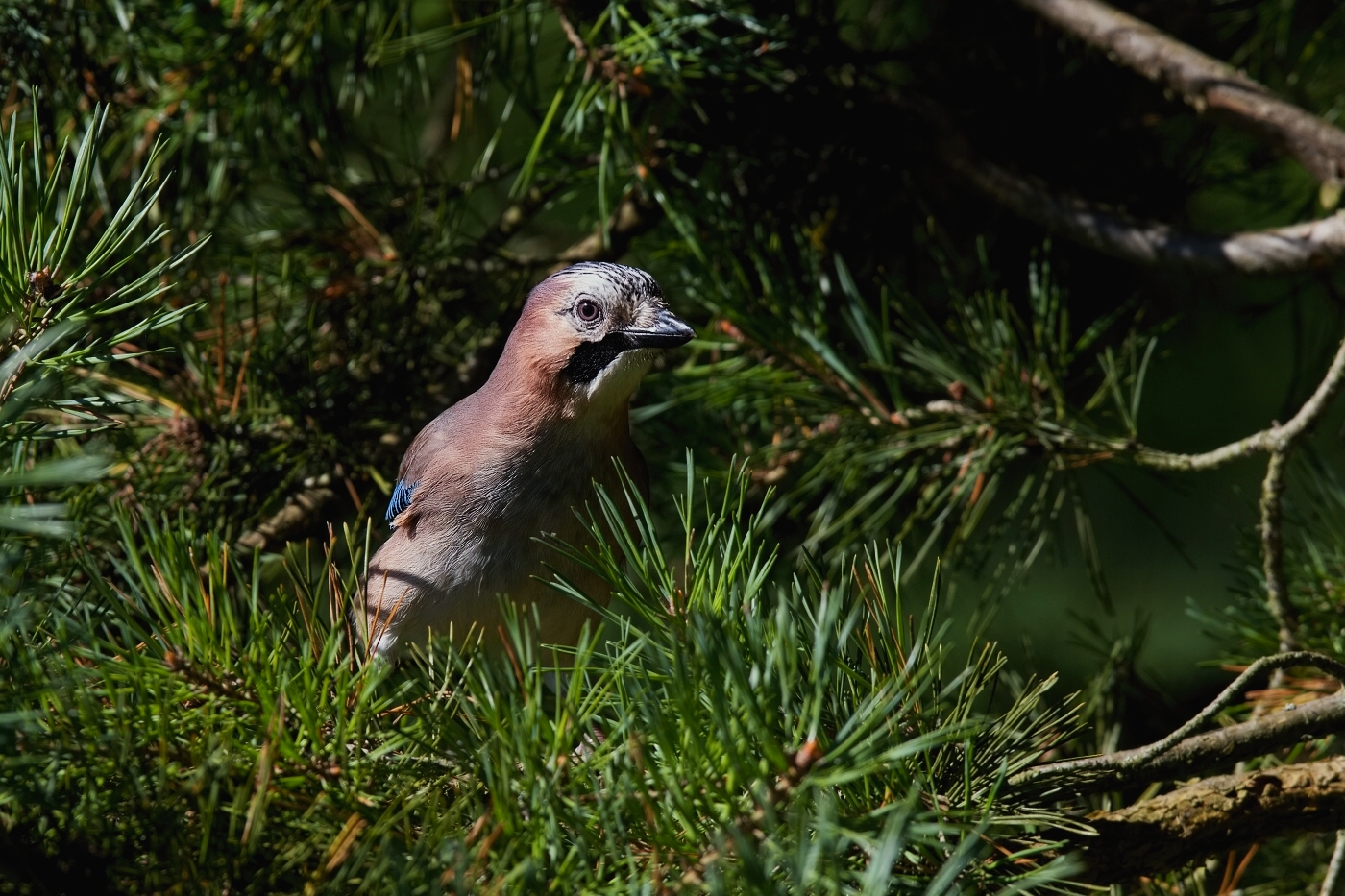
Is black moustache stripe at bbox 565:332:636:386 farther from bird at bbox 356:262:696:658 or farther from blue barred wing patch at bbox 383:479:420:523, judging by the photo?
blue barred wing patch at bbox 383:479:420:523

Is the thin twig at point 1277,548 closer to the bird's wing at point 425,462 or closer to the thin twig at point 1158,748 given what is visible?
the thin twig at point 1158,748

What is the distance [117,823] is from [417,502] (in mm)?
1316

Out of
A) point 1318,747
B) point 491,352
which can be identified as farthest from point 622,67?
point 1318,747

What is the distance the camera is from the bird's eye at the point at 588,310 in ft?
8.79

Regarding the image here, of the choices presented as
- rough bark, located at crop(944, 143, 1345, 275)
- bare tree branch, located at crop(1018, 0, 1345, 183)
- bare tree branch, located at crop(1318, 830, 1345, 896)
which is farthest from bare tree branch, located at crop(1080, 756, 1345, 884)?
bare tree branch, located at crop(1018, 0, 1345, 183)

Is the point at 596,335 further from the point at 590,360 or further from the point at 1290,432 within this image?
the point at 1290,432

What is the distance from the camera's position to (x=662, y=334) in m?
2.58

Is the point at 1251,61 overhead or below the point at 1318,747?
overhead

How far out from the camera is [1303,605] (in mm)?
2383

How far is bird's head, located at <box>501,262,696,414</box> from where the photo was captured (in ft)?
8.68

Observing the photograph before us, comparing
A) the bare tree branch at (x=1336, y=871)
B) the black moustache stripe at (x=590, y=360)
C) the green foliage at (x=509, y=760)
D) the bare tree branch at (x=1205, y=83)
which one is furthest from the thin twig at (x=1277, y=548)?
the black moustache stripe at (x=590, y=360)

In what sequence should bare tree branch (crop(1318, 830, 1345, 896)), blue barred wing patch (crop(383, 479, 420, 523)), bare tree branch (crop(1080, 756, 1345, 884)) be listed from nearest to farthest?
1. bare tree branch (crop(1080, 756, 1345, 884))
2. bare tree branch (crop(1318, 830, 1345, 896))
3. blue barred wing patch (crop(383, 479, 420, 523))

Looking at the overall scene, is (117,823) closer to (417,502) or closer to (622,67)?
(417,502)

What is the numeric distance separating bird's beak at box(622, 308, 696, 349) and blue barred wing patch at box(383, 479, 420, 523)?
618 mm
